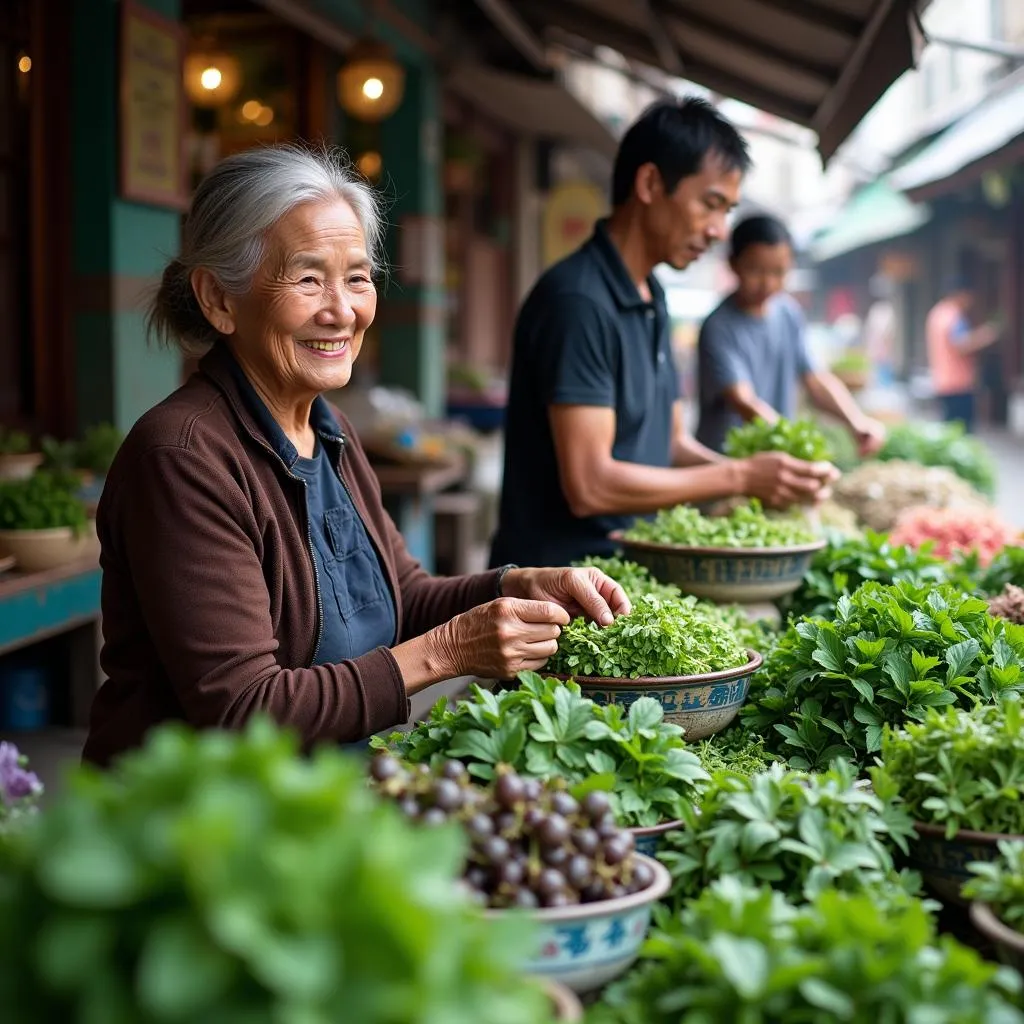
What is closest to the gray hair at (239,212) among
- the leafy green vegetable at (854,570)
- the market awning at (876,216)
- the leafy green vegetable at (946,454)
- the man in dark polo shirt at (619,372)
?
the man in dark polo shirt at (619,372)

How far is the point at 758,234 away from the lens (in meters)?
5.56

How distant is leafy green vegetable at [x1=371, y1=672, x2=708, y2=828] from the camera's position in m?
1.71

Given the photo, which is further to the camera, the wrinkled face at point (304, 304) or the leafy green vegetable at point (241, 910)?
the wrinkled face at point (304, 304)

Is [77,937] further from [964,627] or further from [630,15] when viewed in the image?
[630,15]

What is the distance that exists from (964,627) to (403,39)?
708 cm

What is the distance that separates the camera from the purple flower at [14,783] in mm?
1483

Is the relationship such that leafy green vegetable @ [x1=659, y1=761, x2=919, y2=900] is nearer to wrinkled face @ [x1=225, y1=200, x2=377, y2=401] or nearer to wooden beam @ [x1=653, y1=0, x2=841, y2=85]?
wrinkled face @ [x1=225, y1=200, x2=377, y2=401]

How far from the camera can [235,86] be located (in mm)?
7332

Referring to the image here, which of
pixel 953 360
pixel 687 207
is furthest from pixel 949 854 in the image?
pixel 953 360

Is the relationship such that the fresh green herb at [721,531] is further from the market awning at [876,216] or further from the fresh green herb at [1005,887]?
the market awning at [876,216]

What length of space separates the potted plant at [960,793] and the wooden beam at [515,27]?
619 cm

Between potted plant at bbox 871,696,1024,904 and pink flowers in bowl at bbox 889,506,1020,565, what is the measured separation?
2.10m

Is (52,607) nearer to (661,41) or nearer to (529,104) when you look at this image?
(661,41)

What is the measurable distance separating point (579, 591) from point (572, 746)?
0.64 m
